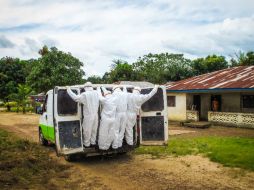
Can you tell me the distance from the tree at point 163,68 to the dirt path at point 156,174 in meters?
32.7

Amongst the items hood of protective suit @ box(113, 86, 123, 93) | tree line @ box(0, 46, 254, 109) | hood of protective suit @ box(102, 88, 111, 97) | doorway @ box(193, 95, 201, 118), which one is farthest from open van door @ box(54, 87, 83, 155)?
tree line @ box(0, 46, 254, 109)

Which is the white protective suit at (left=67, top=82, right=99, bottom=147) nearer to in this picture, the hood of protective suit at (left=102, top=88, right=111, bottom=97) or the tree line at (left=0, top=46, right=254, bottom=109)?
the hood of protective suit at (left=102, top=88, right=111, bottom=97)

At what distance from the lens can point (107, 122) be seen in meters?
8.32

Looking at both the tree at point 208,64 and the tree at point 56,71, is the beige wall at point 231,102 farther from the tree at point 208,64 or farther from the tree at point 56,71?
the tree at point 208,64

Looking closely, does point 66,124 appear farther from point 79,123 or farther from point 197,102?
point 197,102

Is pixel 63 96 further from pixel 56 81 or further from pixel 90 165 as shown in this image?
pixel 56 81

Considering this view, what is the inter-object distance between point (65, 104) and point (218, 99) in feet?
50.4

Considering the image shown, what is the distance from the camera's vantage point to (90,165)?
28.7 ft

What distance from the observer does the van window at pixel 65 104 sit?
8.25m

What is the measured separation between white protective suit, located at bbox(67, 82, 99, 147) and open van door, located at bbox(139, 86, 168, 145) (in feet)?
4.94

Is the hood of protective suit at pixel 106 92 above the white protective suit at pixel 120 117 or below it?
above

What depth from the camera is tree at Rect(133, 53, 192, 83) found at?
41656 millimetres

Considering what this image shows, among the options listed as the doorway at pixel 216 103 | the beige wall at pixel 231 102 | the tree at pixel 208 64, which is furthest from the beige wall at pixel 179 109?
the tree at pixel 208 64

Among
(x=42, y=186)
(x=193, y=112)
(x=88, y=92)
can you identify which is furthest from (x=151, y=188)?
(x=193, y=112)
